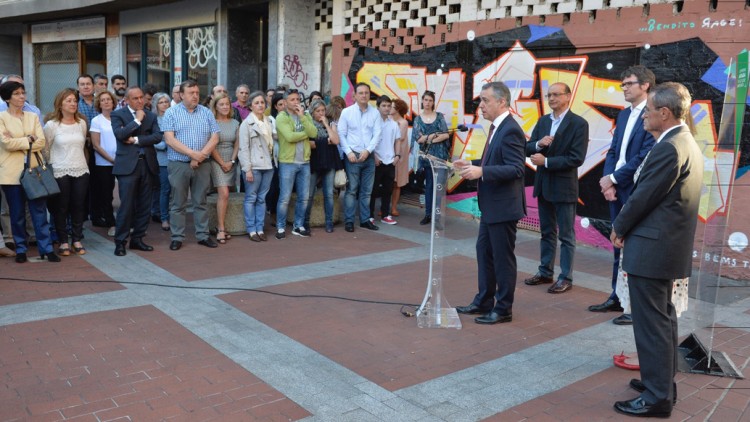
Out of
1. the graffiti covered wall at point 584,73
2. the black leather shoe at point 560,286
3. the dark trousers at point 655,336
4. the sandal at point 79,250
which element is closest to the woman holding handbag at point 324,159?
the graffiti covered wall at point 584,73

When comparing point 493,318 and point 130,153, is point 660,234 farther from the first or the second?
point 130,153

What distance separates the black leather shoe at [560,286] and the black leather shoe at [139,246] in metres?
4.78

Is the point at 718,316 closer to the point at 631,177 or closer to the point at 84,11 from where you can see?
the point at 631,177

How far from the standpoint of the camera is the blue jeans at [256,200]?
8.70 m

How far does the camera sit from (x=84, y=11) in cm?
1919

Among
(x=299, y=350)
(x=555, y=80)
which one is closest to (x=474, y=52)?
(x=555, y=80)

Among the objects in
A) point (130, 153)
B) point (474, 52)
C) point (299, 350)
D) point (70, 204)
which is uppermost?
point (474, 52)

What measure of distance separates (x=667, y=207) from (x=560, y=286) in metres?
2.94

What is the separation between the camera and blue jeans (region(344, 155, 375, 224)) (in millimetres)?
9602

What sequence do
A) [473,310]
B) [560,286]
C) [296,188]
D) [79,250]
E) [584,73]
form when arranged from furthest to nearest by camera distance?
[296,188]
[584,73]
[79,250]
[560,286]
[473,310]

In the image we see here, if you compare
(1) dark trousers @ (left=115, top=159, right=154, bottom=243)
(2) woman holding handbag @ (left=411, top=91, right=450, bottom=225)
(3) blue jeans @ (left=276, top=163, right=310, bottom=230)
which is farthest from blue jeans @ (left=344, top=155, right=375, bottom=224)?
(1) dark trousers @ (left=115, top=159, right=154, bottom=243)

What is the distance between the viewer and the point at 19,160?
7.03 m

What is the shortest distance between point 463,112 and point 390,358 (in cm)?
650

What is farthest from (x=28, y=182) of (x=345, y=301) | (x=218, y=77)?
(x=218, y=77)
